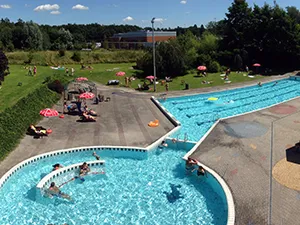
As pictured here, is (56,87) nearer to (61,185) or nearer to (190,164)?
(61,185)

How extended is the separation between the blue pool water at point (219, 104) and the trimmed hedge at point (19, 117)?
461 inches

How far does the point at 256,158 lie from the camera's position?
58.1 feet

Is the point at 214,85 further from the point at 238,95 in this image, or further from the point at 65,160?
the point at 65,160

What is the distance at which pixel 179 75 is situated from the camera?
45750mm

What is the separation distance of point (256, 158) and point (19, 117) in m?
17.6

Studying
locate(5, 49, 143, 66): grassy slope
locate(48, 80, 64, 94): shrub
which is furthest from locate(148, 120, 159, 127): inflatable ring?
locate(5, 49, 143, 66): grassy slope

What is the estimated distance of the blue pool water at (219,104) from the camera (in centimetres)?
2571

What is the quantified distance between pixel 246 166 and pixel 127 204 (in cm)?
714

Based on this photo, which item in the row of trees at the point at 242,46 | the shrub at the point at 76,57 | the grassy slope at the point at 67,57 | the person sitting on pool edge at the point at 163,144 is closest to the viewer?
the person sitting on pool edge at the point at 163,144

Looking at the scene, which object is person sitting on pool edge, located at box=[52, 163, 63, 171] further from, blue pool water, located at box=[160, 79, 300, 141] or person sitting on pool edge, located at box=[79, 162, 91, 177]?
blue pool water, located at box=[160, 79, 300, 141]

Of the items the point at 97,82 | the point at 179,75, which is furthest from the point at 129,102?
the point at 179,75

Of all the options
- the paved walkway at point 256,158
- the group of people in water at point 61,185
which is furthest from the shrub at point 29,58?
the paved walkway at point 256,158

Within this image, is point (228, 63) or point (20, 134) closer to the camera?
point (20, 134)

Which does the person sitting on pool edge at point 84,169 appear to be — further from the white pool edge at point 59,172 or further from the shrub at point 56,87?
the shrub at point 56,87
